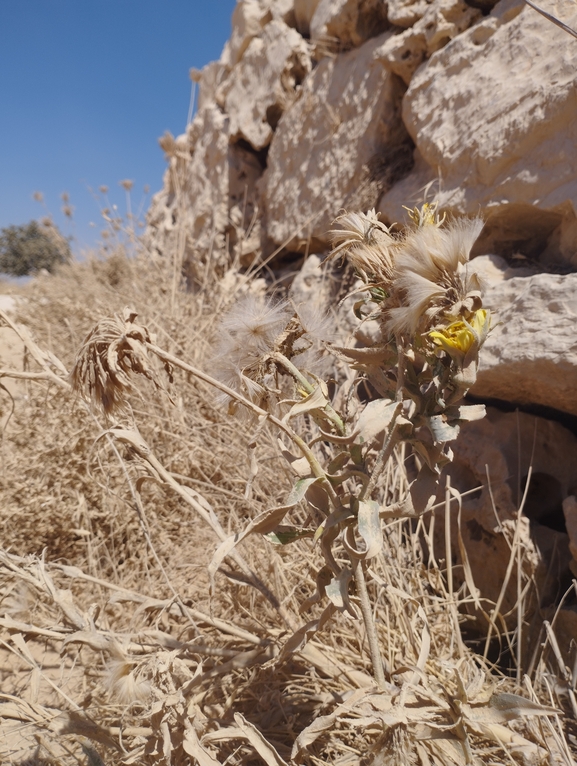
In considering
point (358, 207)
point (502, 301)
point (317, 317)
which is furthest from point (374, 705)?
point (358, 207)

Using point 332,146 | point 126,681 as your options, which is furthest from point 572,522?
point 332,146

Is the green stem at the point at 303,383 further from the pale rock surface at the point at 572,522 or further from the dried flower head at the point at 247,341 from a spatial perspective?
the pale rock surface at the point at 572,522

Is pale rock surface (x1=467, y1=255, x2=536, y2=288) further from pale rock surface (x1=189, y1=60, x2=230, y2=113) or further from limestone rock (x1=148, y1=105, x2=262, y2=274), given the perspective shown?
pale rock surface (x1=189, y1=60, x2=230, y2=113)

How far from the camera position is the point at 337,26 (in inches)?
103

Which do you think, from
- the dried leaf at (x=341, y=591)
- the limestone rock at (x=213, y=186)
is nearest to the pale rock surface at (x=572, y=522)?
the dried leaf at (x=341, y=591)

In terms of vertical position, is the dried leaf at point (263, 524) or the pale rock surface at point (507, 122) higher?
the pale rock surface at point (507, 122)

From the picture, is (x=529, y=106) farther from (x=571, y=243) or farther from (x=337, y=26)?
(x=337, y=26)

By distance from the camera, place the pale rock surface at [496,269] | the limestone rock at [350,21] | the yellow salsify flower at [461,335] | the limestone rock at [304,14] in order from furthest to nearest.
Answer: the limestone rock at [304,14], the limestone rock at [350,21], the pale rock surface at [496,269], the yellow salsify flower at [461,335]

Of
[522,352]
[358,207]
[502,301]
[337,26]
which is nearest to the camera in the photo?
[522,352]

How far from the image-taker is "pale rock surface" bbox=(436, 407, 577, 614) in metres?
1.45

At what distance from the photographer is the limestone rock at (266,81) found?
305 cm

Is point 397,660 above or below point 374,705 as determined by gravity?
below

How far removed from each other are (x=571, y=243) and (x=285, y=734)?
Result: 1451 mm

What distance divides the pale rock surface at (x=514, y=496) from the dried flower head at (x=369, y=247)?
2.83 feet
